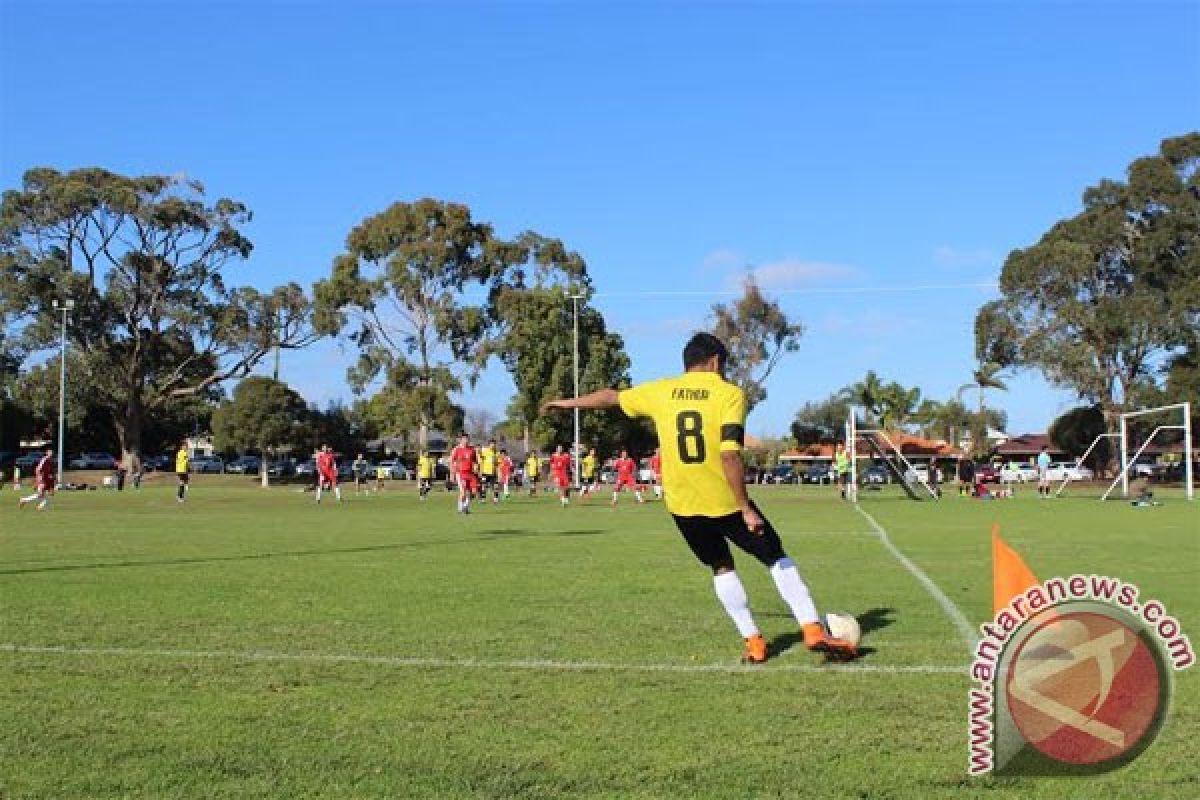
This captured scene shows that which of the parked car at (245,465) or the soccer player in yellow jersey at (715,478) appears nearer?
the soccer player in yellow jersey at (715,478)

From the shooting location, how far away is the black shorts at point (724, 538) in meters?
8.12

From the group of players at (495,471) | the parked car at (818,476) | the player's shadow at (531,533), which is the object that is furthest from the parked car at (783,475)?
the player's shadow at (531,533)

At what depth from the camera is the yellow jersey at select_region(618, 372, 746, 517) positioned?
7945mm

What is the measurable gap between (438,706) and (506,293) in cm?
6511

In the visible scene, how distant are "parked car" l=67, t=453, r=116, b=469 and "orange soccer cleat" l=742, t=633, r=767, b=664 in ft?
305

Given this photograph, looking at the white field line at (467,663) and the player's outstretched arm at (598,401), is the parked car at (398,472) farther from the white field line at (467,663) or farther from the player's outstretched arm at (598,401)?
the player's outstretched arm at (598,401)

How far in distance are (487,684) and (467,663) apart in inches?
28.4

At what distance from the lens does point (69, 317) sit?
70.1 meters

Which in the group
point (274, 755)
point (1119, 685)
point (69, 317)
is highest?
point (69, 317)

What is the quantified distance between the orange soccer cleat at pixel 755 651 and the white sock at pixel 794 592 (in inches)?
13.0

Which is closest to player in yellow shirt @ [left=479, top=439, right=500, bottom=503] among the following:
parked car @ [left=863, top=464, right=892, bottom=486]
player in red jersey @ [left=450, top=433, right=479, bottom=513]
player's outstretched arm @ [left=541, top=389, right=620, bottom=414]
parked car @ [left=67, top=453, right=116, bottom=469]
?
player in red jersey @ [left=450, top=433, right=479, bottom=513]

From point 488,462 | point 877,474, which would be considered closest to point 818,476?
point 877,474

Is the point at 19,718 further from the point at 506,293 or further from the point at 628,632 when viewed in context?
the point at 506,293

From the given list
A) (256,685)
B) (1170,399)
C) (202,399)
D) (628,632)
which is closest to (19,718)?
(256,685)
